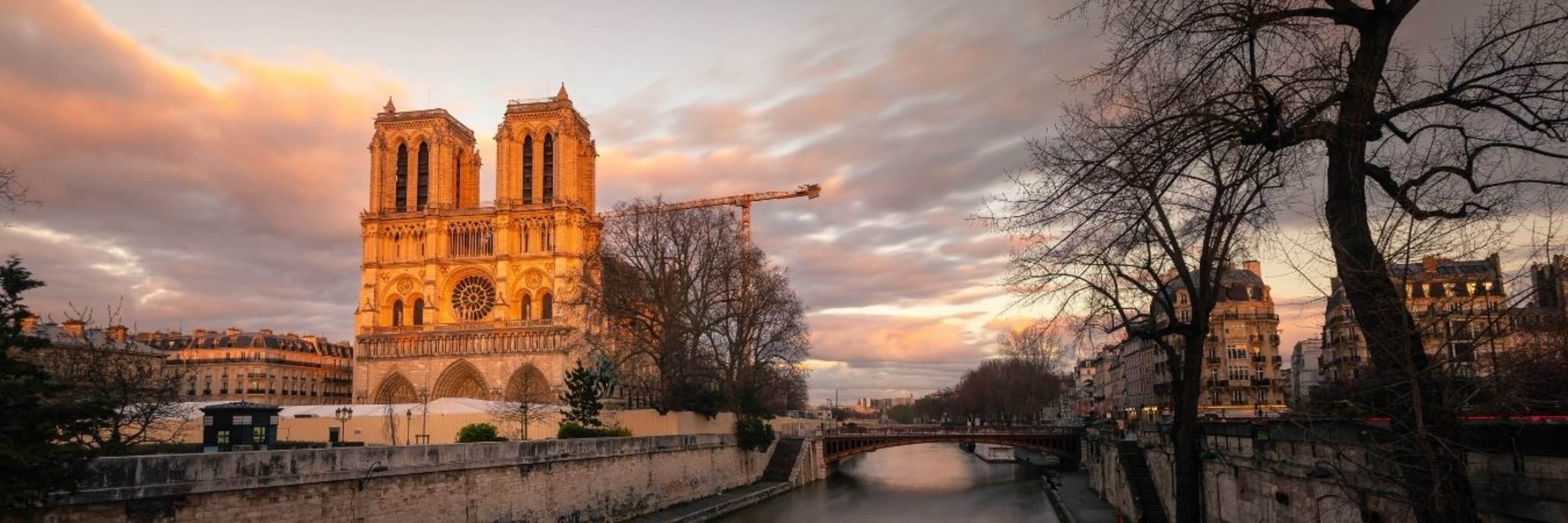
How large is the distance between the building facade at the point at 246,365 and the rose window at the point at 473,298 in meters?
16.6

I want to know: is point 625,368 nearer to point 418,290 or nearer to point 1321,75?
point 418,290

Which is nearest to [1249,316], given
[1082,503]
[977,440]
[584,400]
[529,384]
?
[977,440]

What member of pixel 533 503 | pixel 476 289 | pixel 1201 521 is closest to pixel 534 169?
pixel 476 289

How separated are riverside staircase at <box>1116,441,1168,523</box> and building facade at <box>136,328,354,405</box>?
2585 inches

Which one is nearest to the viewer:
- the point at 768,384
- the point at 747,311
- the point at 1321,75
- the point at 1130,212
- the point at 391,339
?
the point at 1321,75

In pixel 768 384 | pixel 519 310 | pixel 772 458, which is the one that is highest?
pixel 519 310

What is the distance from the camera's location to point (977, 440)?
2251 inches

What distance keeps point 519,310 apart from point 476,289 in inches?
162

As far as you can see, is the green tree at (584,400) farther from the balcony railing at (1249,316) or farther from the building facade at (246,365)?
the building facade at (246,365)

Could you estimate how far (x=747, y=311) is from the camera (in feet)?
141

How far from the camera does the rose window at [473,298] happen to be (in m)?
72.6

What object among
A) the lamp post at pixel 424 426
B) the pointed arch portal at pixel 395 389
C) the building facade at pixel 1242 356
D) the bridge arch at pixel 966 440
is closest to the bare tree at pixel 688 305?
the lamp post at pixel 424 426

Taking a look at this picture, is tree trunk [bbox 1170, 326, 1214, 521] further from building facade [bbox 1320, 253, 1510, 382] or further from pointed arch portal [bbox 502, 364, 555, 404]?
pointed arch portal [bbox 502, 364, 555, 404]

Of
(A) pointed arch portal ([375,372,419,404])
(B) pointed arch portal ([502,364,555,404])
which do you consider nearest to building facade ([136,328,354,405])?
(A) pointed arch portal ([375,372,419,404])
